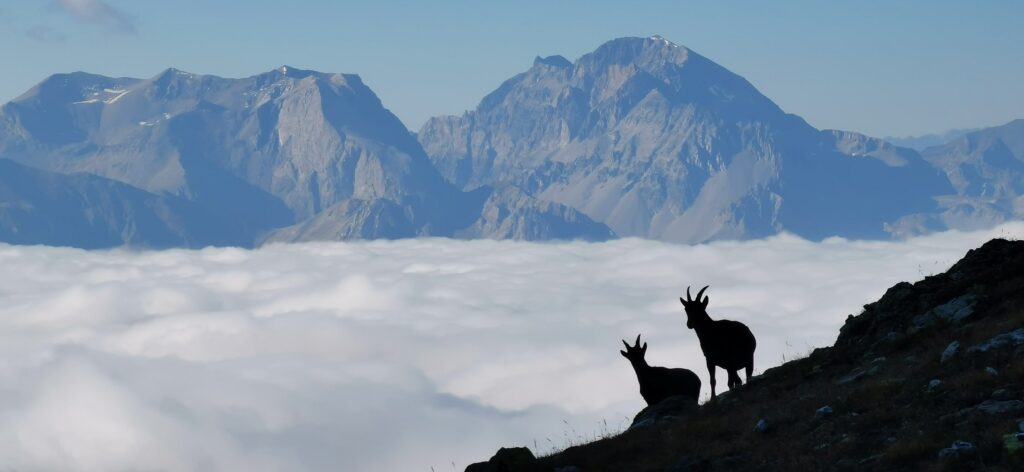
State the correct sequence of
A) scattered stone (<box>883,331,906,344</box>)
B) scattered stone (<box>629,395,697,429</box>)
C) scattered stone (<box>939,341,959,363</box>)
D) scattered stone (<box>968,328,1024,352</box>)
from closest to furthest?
scattered stone (<box>968,328,1024,352</box>), scattered stone (<box>939,341,959,363</box>), scattered stone (<box>883,331,906,344</box>), scattered stone (<box>629,395,697,429</box>)

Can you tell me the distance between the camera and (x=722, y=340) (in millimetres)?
26984

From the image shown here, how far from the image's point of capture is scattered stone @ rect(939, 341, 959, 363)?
20.0 metres

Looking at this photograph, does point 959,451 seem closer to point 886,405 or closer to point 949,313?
point 886,405

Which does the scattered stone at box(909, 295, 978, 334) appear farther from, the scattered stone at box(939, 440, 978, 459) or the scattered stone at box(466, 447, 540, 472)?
the scattered stone at box(466, 447, 540, 472)

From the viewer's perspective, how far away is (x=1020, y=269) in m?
25.4

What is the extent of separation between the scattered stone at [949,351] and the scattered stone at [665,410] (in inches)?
245

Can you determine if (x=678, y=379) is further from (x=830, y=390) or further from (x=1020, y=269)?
(x=1020, y=269)

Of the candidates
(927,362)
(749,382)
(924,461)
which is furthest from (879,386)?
(749,382)

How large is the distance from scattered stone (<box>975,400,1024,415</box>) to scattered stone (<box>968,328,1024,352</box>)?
3356 mm

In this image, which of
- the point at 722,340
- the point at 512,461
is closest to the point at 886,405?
the point at 512,461

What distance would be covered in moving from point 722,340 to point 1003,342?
28.0ft

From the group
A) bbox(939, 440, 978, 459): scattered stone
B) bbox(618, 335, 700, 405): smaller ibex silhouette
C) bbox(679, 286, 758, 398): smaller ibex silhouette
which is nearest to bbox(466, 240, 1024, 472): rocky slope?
bbox(939, 440, 978, 459): scattered stone

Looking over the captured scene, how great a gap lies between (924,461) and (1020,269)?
12976 millimetres

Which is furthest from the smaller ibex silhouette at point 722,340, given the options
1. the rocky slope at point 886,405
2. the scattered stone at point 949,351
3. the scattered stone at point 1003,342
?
the scattered stone at point 1003,342
